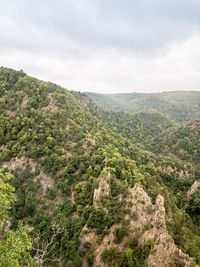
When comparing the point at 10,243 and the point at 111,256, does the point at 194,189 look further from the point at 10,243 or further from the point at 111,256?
the point at 10,243

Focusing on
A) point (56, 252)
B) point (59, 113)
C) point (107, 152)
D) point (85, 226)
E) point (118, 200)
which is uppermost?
point (59, 113)

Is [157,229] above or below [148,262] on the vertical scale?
above

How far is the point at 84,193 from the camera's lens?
221 feet

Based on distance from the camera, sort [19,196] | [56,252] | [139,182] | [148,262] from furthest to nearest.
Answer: [19,196] < [139,182] < [56,252] < [148,262]

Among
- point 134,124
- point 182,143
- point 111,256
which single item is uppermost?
point 134,124

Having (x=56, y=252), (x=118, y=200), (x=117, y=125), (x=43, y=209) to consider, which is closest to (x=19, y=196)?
(x=43, y=209)

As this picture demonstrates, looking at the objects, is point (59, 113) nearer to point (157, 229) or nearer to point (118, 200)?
point (118, 200)

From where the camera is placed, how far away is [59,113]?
3605 inches

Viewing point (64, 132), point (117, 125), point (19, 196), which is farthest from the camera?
point (117, 125)

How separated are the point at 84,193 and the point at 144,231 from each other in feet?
48.5

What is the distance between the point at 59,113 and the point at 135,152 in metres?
22.1

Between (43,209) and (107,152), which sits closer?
(43,209)

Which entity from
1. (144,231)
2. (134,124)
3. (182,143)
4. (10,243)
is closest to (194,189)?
(144,231)

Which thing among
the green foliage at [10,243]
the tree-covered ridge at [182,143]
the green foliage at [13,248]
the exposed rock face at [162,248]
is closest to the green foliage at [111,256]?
the exposed rock face at [162,248]
